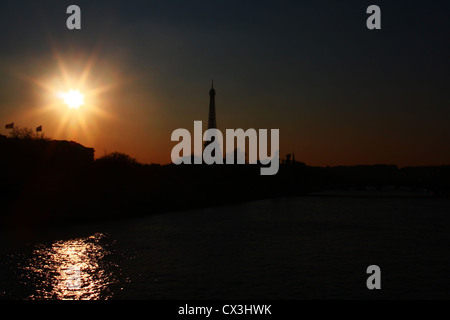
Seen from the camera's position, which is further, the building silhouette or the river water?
the building silhouette

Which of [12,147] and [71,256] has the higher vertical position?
[12,147]

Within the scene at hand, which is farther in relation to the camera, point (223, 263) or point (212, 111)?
point (212, 111)

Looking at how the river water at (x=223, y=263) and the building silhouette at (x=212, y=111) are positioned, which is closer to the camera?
the river water at (x=223, y=263)

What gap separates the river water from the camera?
20.0 meters

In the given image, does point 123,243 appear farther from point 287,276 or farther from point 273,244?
point 287,276

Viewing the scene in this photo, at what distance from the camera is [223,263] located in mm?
26672

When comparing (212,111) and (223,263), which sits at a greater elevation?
(212,111)

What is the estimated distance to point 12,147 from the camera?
225 feet

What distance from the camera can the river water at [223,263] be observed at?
20.0 m

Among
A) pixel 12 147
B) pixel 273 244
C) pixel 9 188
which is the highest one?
pixel 12 147

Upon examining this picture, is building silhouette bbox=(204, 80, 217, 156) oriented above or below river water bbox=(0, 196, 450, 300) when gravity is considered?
above

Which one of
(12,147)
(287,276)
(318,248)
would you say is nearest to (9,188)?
(12,147)

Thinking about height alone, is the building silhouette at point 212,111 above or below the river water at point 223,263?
above

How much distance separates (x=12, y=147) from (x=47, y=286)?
174 ft
